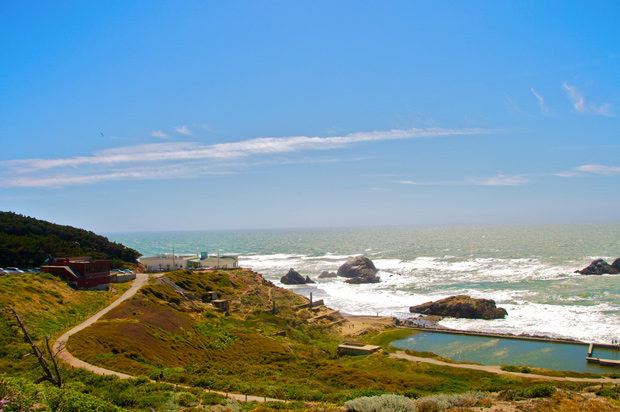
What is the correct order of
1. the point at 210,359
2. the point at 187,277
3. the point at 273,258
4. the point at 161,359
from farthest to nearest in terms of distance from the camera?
the point at 273,258, the point at 187,277, the point at 210,359, the point at 161,359

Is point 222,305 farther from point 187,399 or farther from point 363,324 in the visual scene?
point 187,399

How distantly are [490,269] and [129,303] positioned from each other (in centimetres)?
9635

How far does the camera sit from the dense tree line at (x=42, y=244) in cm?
6041

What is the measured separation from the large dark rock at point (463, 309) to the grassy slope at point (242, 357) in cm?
1996

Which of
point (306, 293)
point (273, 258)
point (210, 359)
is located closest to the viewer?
point (210, 359)

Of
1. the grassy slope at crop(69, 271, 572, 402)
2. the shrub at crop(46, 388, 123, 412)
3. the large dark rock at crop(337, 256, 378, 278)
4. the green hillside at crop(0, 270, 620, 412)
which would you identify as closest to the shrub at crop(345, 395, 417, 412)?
the green hillside at crop(0, 270, 620, 412)

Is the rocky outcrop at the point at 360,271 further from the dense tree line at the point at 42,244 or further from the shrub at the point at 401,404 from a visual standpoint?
the shrub at the point at 401,404

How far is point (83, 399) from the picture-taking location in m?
13.4

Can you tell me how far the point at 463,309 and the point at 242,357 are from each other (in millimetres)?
43905

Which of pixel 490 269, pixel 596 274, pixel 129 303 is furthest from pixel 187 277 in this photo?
pixel 596 274

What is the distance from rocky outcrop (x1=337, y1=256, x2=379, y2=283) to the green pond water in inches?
1869

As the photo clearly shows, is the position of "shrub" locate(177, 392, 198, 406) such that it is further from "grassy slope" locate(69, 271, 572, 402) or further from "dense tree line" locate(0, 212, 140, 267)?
"dense tree line" locate(0, 212, 140, 267)

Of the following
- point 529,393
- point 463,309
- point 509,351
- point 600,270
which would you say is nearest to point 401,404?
point 529,393

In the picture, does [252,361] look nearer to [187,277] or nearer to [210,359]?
[210,359]
